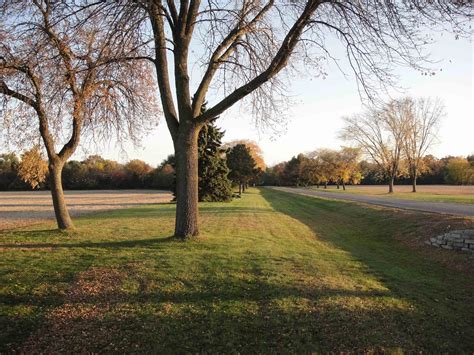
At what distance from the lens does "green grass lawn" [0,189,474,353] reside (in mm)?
4555

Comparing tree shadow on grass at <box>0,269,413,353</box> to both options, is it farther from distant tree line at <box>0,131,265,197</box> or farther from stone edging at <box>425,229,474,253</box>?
distant tree line at <box>0,131,265,197</box>

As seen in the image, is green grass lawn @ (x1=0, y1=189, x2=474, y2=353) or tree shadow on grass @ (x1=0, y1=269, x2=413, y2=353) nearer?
tree shadow on grass @ (x1=0, y1=269, x2=413, y2=353)

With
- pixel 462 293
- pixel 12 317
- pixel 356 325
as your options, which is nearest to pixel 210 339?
pixel 356 325

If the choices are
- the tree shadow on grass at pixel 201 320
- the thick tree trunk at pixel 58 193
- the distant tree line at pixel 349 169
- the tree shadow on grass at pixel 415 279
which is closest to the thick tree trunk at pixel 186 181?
the tree shadow on grass at pixel 201 320

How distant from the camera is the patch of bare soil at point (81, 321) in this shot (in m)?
4.36

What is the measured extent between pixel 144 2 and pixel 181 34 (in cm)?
149

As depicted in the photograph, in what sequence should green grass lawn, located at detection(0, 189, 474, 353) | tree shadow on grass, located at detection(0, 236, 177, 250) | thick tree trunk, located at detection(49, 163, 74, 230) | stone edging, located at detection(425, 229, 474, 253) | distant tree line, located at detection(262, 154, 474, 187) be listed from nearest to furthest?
green grass lawn, located at detection(0, 189, 474, 353), stone edging, located at detection(425, 229, 474, 253), tree shadow on grass, located at detection(0, 236, 177, 250), thick tree trunk, located at detection(49, 163, 74, 230), distant tree line, located at detection(262, 154, 474, 187)

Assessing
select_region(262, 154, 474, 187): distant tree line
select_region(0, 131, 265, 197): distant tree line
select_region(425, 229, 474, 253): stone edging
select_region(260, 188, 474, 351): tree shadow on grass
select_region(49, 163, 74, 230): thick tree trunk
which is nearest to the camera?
select_region(260, 188, 474, 351): tree shadow on grass

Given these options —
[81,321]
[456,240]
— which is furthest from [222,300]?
[456,240]

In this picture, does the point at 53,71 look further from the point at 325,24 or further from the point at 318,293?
the point at 318,293

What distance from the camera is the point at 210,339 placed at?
178 inches

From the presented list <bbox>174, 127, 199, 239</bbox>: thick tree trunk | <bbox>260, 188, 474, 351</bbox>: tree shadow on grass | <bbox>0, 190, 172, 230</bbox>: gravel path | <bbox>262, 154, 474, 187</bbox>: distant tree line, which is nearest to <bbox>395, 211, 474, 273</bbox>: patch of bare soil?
<bbox>260, 188, 474, 351</bbox>: tree shadow on grass

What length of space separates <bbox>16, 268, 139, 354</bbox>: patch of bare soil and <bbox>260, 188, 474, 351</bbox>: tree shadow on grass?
4.26 m

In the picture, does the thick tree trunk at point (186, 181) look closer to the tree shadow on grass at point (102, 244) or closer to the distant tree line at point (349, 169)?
the tree shadow on grass at point (102, 244)
